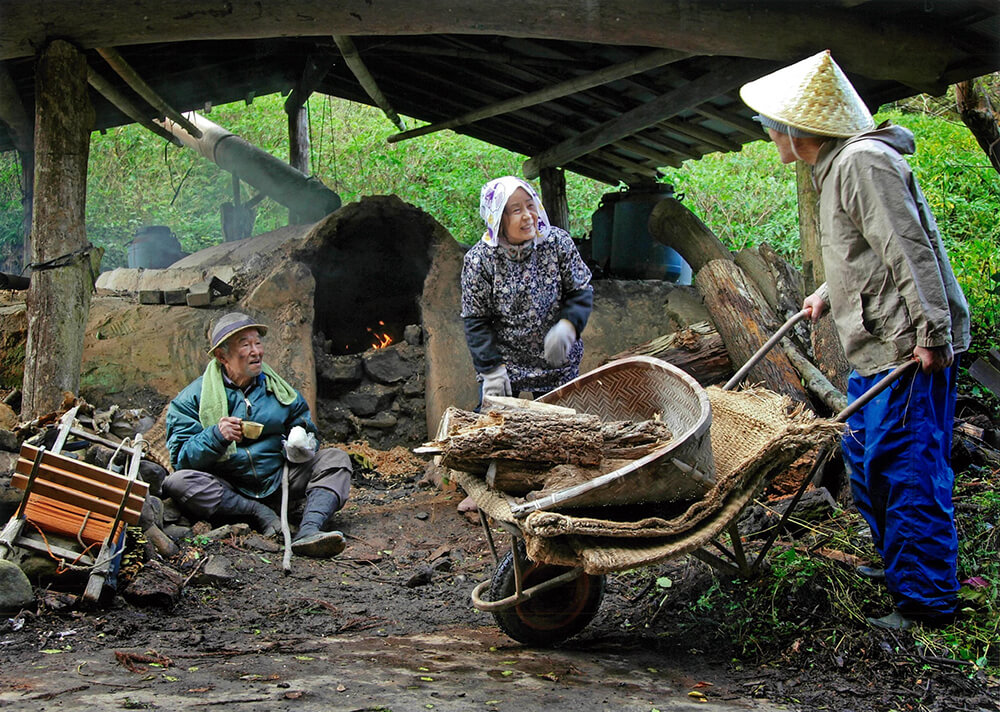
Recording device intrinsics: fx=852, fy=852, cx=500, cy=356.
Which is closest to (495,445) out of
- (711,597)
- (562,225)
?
(711,597)

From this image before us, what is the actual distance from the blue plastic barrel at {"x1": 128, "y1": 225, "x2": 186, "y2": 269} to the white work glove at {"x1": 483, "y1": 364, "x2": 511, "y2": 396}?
22.0 ft

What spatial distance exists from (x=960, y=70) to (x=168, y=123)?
943 centimetres

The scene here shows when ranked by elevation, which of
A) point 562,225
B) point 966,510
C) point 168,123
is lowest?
point 966,510

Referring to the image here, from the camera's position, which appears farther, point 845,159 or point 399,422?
point 399,422

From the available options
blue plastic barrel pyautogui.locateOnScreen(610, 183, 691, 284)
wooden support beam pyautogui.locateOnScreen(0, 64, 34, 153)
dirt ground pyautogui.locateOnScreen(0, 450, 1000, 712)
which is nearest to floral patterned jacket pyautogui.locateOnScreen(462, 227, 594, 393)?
dirt ground pyautogui.locateOnScreen(0, 450, 1000, 712)

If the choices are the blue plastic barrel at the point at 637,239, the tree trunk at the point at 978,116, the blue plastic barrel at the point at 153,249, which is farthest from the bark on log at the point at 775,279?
the blue plastic barrel at the point at 153,249

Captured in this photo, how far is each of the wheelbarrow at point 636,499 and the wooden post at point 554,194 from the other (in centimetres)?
613

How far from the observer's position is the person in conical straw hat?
2.87 meters

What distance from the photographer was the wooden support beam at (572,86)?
20.2 ft

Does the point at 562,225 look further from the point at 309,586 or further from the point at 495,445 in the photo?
the point at 495,445

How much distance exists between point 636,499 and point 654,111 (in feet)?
16.6

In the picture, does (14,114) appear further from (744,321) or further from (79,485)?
(744,321)

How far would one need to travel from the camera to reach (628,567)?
2598mm

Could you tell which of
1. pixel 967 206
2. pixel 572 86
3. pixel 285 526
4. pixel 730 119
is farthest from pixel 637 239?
pixel 285 526
